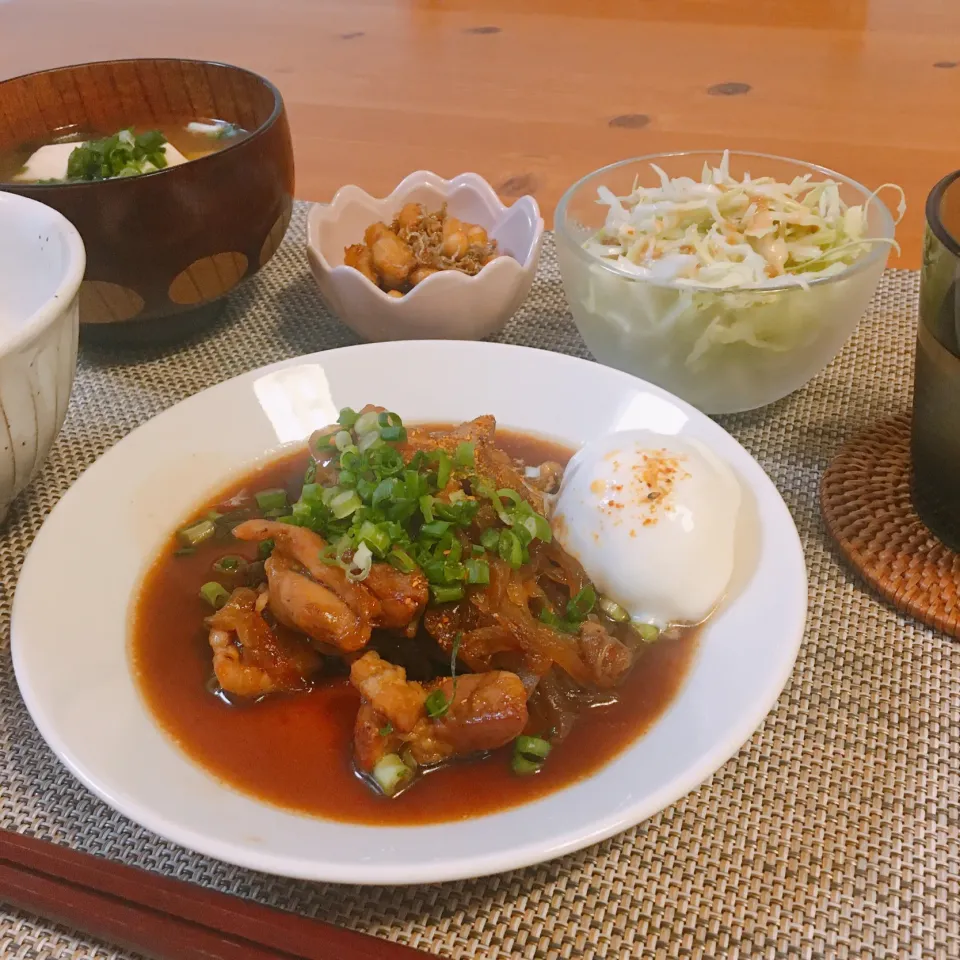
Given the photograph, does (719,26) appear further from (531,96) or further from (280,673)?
(280,673)

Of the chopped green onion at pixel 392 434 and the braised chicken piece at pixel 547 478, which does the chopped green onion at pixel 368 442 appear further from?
the braised chicken piece at pixel 547 478

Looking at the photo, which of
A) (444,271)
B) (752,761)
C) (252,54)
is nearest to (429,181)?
(444,271)

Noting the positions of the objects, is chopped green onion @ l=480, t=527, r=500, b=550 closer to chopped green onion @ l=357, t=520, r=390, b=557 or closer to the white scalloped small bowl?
chopped green onion @ l=357, t=520, r=390, b=557

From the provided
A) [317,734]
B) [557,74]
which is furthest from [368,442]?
[557,74]

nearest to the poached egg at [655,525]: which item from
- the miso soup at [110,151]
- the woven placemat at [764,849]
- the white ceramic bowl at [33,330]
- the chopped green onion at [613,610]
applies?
the chopped green onion at [613,610]

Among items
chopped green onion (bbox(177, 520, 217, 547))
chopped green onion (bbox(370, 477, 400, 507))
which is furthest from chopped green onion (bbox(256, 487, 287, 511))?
chopped green onion (bbox(370, 477, 400, 507))

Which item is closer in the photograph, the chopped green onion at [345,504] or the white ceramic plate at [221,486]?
the white ceramic plate at [221,486]
